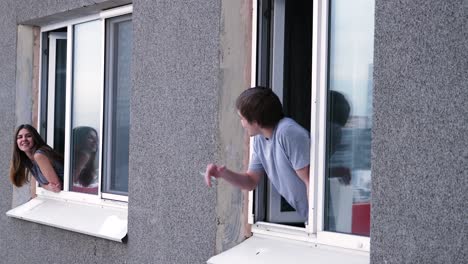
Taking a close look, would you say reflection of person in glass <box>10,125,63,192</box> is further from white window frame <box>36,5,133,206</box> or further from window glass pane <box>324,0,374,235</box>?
window glass pane <box>324,0,374,235</box>

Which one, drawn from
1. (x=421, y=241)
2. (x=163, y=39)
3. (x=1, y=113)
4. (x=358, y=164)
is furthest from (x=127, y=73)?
(x=421, y=241)

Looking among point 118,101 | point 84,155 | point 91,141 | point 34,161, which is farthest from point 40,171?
point 118,101

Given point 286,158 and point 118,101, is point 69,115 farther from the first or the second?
point 286,158

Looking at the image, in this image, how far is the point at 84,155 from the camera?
23.9 feet

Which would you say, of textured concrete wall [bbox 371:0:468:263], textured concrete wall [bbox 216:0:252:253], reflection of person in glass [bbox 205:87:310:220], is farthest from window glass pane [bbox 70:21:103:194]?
textured concrete wall [bbox 371:0:468:263]

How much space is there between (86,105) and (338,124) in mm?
3318

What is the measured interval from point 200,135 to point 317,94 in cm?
105

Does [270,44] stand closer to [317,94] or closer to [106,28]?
[317,94]

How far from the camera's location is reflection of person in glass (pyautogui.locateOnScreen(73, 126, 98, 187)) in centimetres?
710

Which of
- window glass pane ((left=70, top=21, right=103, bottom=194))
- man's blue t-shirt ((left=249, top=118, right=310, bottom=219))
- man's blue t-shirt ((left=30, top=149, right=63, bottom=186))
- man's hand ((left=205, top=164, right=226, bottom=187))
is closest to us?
man's hand ((left=205, top=164, right=226, bottom=187))

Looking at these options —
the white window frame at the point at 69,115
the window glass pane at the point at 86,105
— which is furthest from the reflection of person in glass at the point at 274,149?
the window glass pane at the point at 86,105

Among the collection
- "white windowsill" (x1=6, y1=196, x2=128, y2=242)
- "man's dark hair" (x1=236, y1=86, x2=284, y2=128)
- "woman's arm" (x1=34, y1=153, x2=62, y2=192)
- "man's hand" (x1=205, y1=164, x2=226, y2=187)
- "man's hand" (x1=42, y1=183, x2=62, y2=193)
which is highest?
"man's dark hair" (x1=236, y1=86, x2=284, y2=128)

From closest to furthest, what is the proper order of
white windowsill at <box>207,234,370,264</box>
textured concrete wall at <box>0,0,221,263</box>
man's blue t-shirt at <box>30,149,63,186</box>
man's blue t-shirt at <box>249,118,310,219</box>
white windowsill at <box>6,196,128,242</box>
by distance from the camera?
white windowsill at <box>207,234,370,264</box>
man's blue t-shirt at <box>249,118,310,219</box>
textured concrete wall at <box>0,0,221,263</box>
white windowsill at <box>6,196,128,242</box>
man's blue t-shirt at <box>30,149,63,186</box>

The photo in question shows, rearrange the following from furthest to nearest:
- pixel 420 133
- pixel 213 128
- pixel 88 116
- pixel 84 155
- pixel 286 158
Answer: pixel 84 155 → pixel 88 116 → pixel 213 128 → pixel 286 158 → pixel 420 133
